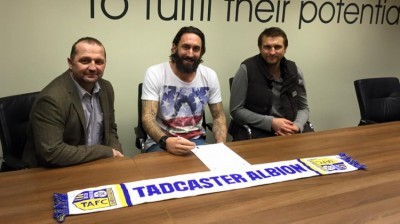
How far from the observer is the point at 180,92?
2.41 meters

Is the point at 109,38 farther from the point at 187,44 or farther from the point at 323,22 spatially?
the point at 323,22

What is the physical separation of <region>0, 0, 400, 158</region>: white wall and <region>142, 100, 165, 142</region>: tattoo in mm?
746

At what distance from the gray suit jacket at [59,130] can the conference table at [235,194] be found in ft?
0.18

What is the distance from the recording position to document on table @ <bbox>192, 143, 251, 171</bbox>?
1677 millimetres

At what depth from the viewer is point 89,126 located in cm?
197

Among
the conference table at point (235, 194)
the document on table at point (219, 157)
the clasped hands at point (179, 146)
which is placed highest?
the clasped hands at point (179, 146)

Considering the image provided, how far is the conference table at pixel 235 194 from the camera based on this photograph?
1.24 metres

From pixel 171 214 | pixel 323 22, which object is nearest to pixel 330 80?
pixel 323 22

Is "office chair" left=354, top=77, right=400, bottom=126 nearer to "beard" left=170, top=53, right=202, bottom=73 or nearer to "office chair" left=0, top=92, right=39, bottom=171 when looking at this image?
"beard" left=170, top=53, right=202, bottom=73

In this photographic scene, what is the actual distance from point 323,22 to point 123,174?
293 cm

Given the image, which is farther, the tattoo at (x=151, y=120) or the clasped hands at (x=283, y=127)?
the clasped hands at (x=283, y=127)

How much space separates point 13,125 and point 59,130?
0.54 meters

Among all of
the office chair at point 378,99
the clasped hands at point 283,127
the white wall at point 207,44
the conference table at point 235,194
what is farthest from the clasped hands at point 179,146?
the office chair at point 378,99

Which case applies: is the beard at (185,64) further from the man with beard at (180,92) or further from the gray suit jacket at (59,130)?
the gray suit jacket at (59,130)
